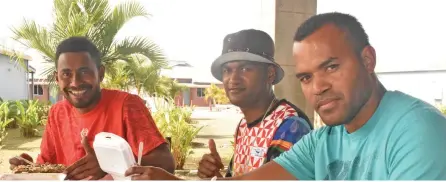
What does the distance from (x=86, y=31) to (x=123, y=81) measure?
1.04 meters

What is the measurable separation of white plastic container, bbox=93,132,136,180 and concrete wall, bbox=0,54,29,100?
13965 mm

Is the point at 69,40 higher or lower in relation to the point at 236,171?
higher

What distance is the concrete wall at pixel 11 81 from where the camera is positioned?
46.6ft

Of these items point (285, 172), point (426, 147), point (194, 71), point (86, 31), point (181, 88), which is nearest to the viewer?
point (426, 147)

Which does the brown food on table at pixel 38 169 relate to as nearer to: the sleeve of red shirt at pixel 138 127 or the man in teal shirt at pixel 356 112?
the sleeve of red shirt at pixel 138 127

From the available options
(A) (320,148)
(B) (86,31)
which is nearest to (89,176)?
(A) (320,148)

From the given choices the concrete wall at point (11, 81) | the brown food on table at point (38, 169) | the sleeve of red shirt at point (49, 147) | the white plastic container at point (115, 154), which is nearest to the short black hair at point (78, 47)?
the sleeve of red shirt at point (49, 147)

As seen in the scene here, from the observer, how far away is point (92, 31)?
605 cm

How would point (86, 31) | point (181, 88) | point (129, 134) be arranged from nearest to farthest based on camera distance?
1. point (129, 134)
2. point (86, 31)
3. point (181, 88)

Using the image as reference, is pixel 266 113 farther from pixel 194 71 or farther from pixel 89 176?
pixel 194 71

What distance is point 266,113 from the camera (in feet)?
4.69

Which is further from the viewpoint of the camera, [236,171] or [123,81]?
[123,81]

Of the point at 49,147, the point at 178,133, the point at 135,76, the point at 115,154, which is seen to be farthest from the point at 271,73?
the point at 135,76

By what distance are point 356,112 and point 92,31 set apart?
18.1 feet
